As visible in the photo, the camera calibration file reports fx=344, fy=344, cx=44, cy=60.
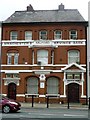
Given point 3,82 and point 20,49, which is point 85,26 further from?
point 3,82

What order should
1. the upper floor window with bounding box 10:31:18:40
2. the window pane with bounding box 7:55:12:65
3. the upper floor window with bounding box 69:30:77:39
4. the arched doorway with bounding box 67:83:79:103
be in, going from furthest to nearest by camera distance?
the upper floor window with bounding box 10:31:18:40 → the window pane with bounding box 7:55:12:65 → the upper floor window with bounding box 69:30:77:39 → the arched doorway with bounding box 67:83:79:103

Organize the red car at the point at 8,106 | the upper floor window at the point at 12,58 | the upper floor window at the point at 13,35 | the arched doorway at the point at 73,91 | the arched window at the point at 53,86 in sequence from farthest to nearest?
the upper floor window at the point at 13,35 → the upper floor window at the point at 12,58 → the arched window at the point at 53,86 → the arched doorway at the point at 73,91 → the red car at the point at 8,106

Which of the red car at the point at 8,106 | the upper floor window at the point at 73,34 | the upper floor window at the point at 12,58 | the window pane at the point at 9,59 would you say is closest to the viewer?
the red car at the point at 8,106

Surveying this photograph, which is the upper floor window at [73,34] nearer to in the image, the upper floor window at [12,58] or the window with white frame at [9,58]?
the upper floor window at [12,58]

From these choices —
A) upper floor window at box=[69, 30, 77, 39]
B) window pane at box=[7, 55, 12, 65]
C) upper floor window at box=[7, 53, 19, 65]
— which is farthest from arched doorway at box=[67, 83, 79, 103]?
window pane at box=[7, 55, 12, 65]

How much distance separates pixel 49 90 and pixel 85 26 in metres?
9.02

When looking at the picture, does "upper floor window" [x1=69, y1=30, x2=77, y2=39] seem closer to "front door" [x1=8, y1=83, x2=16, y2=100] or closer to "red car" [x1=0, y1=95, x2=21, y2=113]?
"front door" [x1=8, y1=83, x2=16, y2=100]

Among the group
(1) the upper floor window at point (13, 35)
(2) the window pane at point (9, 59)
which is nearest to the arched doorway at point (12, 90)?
(2) the window pane at point (9, 59)

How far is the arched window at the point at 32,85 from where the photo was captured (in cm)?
4256

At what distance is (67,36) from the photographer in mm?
42531

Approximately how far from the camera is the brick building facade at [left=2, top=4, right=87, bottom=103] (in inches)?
1651

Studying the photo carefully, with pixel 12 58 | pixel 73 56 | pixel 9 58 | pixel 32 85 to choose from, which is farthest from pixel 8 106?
pixel 73 56

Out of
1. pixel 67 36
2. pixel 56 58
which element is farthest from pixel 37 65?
pixel 67 36

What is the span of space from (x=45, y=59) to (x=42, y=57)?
1.47 ft
